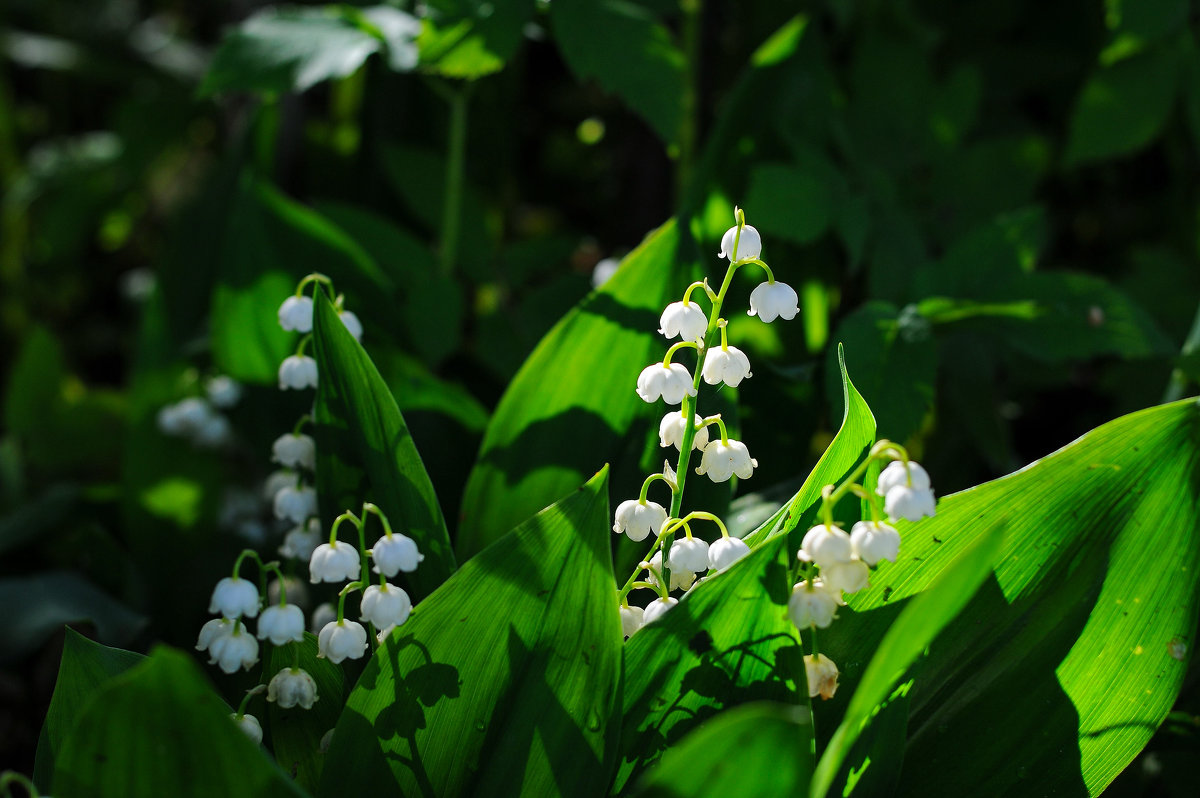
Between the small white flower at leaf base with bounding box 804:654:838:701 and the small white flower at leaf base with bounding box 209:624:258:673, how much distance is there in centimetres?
44

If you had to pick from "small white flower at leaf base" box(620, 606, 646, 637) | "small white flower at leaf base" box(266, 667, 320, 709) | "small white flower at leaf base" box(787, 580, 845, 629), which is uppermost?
"small white flower at leaf base" box(787, 580, 845, 629)

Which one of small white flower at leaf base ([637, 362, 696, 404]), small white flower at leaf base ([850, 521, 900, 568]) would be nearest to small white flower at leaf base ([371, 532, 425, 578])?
small white flower at leaf base ([637, 362, 696, 404])

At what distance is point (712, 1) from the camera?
1.70 metres

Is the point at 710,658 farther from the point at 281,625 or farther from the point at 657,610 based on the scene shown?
the point at 281,625

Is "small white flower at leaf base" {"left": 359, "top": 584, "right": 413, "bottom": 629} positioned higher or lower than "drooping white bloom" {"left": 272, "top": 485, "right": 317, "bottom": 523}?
higher

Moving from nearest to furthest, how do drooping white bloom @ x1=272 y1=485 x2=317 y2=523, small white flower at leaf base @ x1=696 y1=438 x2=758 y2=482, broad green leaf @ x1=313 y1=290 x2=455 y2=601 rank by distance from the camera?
small white flower at leaf base @ x1=696 y1=438 x2=758 y2=482 → broad green leaf @ x1=313 y1=290 x2=455 y2=601 → drooping white bloom @ x1=272 y1=485 x2=317 y2=523

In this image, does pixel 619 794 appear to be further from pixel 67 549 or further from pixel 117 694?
pixel 67 549

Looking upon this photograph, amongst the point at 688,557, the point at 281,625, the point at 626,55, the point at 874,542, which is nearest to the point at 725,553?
the point at 688,557

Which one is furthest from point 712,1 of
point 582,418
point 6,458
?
point 6,458

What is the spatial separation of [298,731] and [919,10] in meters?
1.67

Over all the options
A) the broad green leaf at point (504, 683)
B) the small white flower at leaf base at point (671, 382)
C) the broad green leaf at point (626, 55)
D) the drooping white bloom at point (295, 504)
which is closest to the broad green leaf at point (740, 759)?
the broad green leaf at point (504, 683)

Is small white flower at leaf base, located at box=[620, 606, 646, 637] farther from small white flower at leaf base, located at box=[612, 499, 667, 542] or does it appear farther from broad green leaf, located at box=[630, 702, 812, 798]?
broad green leaf, located at box=[630, 702, 812, 798]

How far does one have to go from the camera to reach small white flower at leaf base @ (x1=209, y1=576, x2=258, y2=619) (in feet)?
2.55

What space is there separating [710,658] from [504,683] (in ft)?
0.53
